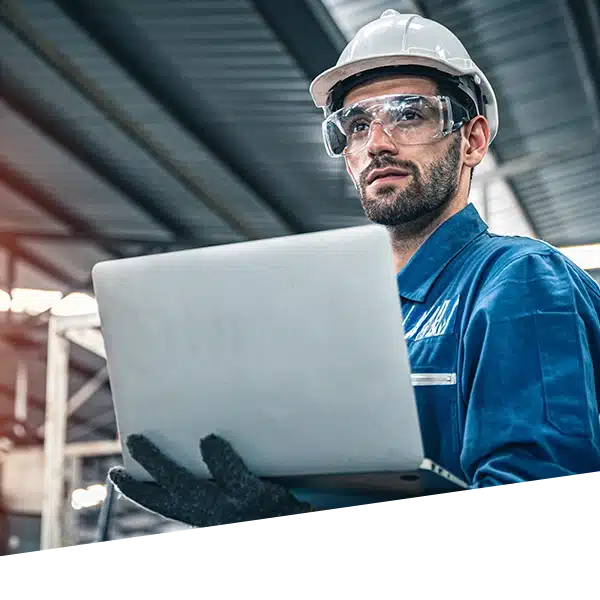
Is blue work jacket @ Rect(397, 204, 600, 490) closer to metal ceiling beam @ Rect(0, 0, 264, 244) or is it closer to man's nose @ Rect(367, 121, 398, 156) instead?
man's nose @ Rect(367, 121, 398, 156)

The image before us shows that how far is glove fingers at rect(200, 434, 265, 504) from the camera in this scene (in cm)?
121

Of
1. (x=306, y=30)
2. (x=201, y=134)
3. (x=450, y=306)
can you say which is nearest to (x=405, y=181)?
(x=450, y=306)

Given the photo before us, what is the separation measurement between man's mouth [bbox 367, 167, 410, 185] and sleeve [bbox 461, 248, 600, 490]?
501 mm

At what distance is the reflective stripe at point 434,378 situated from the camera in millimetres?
1625

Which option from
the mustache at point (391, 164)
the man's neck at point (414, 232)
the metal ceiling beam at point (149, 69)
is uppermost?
the metal ceiling beam at point (149, 69)

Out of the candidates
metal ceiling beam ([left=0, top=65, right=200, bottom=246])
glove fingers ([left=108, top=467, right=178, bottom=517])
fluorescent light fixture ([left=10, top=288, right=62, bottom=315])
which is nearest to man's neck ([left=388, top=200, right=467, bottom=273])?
glove fingers ([left=108, top=467, right=178, bottom=517])

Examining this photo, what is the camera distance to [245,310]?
3.88 feet

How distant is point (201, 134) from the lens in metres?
6.37

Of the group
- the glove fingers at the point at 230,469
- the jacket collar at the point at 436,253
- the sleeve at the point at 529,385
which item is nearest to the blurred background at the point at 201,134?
the jacket collar at the point at 436,253

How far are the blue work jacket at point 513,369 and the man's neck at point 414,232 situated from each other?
0.25 m

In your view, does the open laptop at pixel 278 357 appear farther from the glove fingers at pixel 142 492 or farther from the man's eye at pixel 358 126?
the man's eye at pixel 358 126

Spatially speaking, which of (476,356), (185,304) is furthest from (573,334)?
(185,304)
